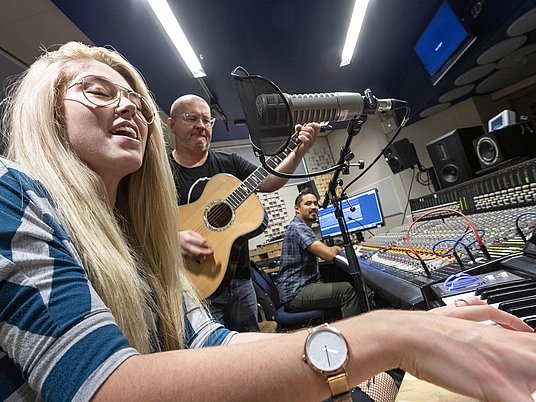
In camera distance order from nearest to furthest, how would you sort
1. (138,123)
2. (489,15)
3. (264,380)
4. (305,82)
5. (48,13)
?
(264,380), (138,123), (48,13), (489,15), (305,82)

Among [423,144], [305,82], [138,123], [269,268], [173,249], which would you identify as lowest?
[269,268]

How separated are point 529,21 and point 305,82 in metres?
2.31

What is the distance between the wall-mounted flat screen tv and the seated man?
2.22 metres

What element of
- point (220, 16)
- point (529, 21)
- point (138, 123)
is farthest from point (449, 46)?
point (138, 123)

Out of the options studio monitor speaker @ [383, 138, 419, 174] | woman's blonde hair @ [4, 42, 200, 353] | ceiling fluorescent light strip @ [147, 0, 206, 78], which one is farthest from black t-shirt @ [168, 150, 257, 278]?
studio monitor speaker @ [383, 138, 419, 174]

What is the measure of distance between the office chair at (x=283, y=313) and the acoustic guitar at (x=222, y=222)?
3.10 ft

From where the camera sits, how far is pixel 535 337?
41cm

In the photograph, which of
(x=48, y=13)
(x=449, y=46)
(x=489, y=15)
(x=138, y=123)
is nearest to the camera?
(x=138, y=123)

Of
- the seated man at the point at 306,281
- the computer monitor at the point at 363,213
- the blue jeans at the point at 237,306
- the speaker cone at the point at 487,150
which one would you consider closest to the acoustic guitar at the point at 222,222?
the blue jeans at the point at 237,306

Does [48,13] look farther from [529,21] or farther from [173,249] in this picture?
[529,21]

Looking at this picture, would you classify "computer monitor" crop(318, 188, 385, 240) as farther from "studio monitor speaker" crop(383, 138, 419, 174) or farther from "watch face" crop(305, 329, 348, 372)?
"watch face" crop(305, 329, 348, 372)

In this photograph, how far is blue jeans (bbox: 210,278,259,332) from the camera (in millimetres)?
1785

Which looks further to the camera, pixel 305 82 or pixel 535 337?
pixel 305 82

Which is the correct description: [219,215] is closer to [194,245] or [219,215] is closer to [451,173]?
[194,245]
